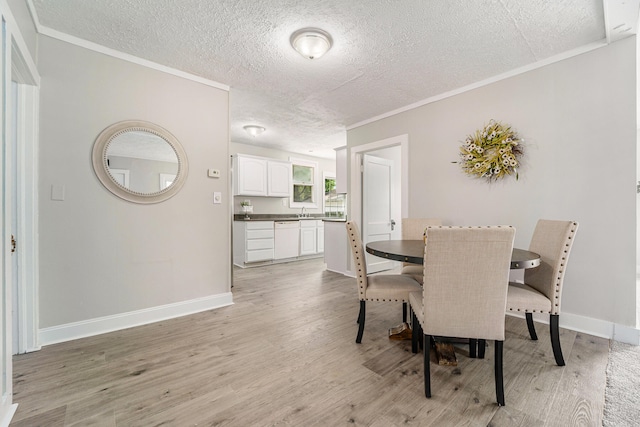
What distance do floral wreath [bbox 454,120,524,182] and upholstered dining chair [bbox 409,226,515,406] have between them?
1725mm

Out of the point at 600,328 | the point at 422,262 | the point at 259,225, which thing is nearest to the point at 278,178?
the point at 259,225

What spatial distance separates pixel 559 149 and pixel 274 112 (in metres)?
3.29

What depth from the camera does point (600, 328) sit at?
2.28 meters

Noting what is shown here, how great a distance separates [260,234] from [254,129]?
1.92m

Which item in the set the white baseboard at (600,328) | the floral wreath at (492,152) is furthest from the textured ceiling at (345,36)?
the white baseboard at (600,328)

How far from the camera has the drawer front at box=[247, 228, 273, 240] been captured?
5115 millimetres

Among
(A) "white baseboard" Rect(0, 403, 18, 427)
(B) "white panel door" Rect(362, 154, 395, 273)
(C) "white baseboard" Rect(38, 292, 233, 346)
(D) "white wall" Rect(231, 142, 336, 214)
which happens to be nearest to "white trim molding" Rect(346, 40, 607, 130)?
(B) "white panel door" Rect(362, 154, 395, 273)

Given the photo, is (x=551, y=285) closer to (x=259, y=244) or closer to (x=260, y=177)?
(x=259, y=244)

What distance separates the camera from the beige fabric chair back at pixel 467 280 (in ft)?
4.64

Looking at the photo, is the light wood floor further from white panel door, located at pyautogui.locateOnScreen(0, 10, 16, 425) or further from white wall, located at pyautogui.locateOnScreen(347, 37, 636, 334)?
white wall, located at pyautogui.locateOnScreen(347, 37, 636, 334)

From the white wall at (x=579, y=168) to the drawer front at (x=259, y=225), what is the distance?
11.2 ft

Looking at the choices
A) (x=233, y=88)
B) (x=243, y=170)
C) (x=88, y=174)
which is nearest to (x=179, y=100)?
(x=233, y=88)

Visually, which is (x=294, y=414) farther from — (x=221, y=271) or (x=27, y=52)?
(x=27, y=52)

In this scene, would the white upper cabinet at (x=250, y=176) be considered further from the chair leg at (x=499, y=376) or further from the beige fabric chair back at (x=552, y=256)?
the chair leg at (x=499, y=376)
